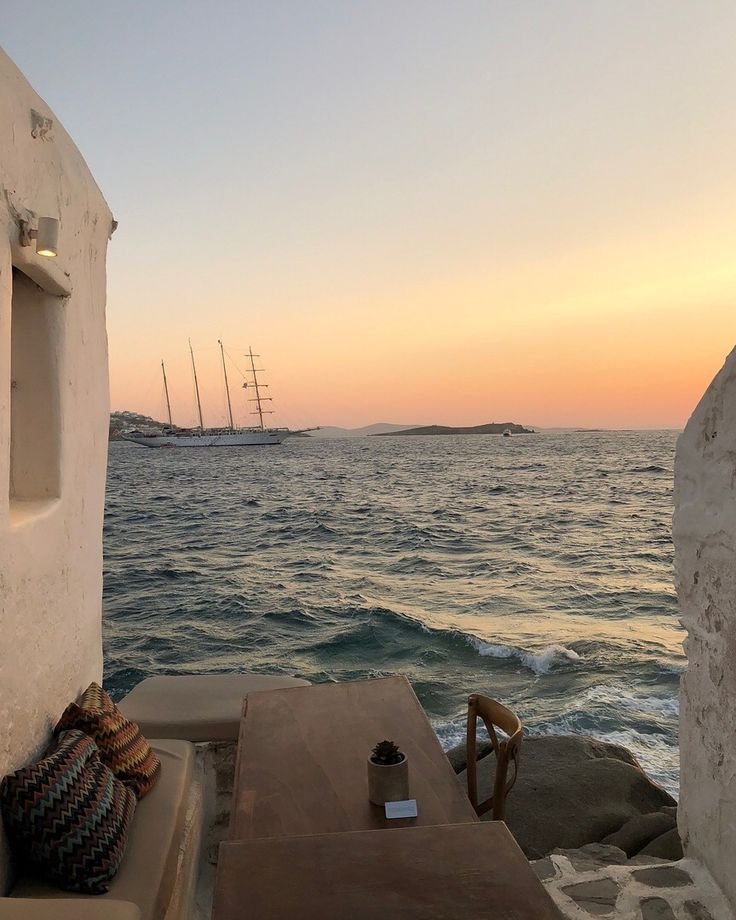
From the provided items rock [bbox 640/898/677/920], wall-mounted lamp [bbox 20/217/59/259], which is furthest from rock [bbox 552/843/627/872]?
wall-mounted lamp [bbox 20/217/59/259]

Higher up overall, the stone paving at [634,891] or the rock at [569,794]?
the stone paving at [634,891]

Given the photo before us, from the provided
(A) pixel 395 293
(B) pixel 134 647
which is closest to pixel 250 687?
(B) pixel 134 647

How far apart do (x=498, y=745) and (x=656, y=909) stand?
74 cm

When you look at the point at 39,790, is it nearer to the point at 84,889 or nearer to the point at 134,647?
the point at 84,889

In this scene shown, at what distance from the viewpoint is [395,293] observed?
1806cm

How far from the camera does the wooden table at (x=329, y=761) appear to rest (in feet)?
6.99

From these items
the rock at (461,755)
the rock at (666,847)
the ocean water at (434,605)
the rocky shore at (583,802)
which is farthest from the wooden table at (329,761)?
the ocean water at (434,605)

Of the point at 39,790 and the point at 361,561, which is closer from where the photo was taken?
the point at 39,790

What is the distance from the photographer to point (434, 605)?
35.9ft

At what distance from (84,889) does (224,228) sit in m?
11.9

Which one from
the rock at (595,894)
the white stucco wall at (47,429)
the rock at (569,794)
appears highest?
the white stucco wall at (47,429)

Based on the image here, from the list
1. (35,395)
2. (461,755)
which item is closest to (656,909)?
(461,755)

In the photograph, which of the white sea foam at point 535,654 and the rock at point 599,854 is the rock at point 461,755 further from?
the white sea foam at point 535,654

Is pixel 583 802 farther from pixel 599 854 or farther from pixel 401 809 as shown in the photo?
pixel 401 809
